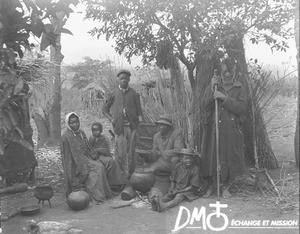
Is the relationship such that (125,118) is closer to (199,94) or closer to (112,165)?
(112,165)

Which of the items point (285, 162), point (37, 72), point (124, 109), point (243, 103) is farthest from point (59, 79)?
point (285, 162)

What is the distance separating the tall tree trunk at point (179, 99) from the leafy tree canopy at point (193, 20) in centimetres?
39

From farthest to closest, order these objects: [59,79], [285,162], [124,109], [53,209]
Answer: [59,79] < [285,162] < [124,109] < [53,209]

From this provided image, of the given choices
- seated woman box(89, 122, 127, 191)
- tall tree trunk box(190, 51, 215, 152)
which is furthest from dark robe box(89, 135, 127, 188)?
tall tree trunk box(190, 51, 215, 152)

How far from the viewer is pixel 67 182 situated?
490 cm

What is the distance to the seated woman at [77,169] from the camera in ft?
16.0

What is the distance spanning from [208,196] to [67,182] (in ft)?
5.84

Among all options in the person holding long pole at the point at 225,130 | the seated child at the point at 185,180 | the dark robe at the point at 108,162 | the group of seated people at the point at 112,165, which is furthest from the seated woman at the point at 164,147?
the person holding long pole at the point at 225,130

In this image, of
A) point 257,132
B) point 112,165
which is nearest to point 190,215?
point 112,165

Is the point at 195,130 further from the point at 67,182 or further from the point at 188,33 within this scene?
the point at 67,182

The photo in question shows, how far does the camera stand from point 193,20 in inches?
188

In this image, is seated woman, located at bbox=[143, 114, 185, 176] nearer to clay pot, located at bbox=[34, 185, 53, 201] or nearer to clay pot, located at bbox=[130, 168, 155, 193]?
clay pot, located at bbox=[130, 168, 155, 193]

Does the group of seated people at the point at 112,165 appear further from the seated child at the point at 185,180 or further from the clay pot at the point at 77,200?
the clay pot at the point at 77,200

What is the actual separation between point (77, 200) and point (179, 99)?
2438 millimetres
